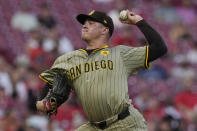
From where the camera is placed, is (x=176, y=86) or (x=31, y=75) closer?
(x=31, y=75)

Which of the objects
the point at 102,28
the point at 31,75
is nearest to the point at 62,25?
the point at 31,75

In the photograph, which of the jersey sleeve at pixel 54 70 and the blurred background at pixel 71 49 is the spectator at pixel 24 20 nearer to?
the blurred background at pixel 71 49

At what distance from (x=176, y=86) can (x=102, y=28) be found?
5912 mm

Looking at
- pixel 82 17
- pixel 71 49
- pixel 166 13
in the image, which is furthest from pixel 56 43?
pixel 82 17

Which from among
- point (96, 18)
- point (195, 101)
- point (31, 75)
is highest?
point (96, 18)

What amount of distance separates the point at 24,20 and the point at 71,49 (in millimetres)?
1313

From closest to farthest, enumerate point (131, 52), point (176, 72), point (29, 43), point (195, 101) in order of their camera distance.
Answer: point (131, 52) → point (195, 101) → point (29, 43) → point (176, 72)

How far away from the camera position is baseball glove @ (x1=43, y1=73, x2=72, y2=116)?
5023 mm

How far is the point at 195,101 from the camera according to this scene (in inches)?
398

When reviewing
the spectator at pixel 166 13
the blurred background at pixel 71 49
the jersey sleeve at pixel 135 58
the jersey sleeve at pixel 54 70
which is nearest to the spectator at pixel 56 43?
the blurred background at pixel 71 49

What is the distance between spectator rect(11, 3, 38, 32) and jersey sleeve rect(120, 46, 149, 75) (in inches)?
258

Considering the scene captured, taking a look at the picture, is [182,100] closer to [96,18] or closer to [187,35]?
[187,35]

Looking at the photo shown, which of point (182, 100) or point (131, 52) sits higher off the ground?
point (131, 52)

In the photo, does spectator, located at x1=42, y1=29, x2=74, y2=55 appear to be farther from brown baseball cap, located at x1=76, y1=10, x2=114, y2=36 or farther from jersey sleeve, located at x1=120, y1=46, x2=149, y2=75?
jersey sleeve, located at x1=120, y1=46, x2=149, y2=75
